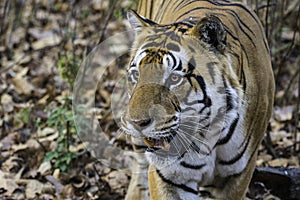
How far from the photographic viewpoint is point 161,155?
3270 mm

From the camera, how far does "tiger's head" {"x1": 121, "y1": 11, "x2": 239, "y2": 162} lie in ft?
9.36

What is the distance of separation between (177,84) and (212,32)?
0.94 feet

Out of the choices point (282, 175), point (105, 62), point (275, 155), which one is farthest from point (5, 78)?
point (282, 175)

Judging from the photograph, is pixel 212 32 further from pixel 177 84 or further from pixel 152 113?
pixel 152 113

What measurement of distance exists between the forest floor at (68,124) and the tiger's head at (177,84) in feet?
4.94

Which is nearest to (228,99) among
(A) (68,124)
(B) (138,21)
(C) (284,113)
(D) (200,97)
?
(D) (200,97)

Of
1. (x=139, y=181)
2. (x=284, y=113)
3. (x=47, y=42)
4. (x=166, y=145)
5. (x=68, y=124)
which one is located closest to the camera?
(x=166, y=145)

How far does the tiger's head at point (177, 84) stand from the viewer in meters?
2.85

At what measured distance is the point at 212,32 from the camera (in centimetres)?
298

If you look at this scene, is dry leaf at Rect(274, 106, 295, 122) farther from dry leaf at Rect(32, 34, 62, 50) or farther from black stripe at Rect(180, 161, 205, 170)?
dry leaf at Rect(32, 34, 62, 50)

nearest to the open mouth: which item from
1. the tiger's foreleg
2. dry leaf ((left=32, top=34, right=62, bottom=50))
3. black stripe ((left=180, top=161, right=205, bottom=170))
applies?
black stripe ((left=180, top=161, right=205, bottom=170))

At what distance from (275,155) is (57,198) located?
1.60 m

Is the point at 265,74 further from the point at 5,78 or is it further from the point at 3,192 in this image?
the point at 5,78

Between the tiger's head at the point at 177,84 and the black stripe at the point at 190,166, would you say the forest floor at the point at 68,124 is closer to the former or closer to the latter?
the black stripe at the point at 190,166
